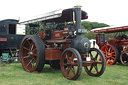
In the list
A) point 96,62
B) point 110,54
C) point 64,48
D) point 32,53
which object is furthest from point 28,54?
point 110,54

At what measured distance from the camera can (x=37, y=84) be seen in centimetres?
473

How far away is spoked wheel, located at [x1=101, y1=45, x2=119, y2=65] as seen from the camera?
28.8ft

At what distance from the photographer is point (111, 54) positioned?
907 cm

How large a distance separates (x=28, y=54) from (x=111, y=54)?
432cm

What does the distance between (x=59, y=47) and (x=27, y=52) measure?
1579 mm

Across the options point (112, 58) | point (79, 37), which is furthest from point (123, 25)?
point (79, 37)

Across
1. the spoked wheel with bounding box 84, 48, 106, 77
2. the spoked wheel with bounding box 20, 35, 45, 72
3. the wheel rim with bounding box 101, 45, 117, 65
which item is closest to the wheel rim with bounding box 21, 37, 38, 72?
the spoked wheel with bounding box 20, 35, 45, 72

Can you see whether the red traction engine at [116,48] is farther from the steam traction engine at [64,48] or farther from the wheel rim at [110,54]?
the steam traction engine at [64,48]

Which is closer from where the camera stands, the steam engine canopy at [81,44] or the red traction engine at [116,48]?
the steam engine canopy at [81,44]

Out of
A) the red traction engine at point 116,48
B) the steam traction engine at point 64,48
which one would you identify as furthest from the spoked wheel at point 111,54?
the steam traction engine at point 64,48

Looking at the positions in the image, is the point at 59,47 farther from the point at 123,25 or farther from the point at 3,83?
the point at 123,25

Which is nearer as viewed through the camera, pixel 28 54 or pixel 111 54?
pixel 28 54

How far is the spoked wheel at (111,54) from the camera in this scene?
8.77m

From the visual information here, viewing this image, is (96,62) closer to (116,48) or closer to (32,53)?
(32,53)
